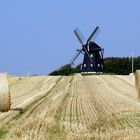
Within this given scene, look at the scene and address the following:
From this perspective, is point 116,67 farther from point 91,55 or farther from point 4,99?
point 4,99

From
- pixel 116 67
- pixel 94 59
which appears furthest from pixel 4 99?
pixel 116 67

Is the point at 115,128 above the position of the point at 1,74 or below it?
below

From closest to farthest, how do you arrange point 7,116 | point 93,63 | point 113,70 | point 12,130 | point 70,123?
point 12,130 → point 70,123 → point 7,116 → point 93,63 → point 113,70

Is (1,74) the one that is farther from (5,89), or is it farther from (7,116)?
(7,116)

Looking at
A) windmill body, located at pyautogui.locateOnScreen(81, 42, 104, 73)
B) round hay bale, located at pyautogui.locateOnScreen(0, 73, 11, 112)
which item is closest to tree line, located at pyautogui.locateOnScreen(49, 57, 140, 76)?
windmill body, located at pyautogui.locateOnScreen(81, 42, 104, 73)

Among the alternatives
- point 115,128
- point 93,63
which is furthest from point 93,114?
point 93,63

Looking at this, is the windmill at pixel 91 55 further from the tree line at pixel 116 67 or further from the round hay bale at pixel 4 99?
the round hay bale at pixel 4 99

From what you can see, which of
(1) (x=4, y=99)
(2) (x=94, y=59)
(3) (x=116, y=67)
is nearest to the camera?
(1) (x=4, y=99)

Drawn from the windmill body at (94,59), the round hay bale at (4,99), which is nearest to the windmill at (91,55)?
the windmill body at (94,59)

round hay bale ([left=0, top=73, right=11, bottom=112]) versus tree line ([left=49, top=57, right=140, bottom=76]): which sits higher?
tree line ([left=49, top=57, right=140, bottom=76])

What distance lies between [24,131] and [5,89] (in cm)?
698

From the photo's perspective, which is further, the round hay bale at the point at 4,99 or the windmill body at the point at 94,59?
the windmill body at the point at 94,59

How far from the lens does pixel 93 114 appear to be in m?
20.8

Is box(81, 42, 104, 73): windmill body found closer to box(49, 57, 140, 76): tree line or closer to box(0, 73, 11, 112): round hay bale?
box(49, 57, 140, 76): tree line
